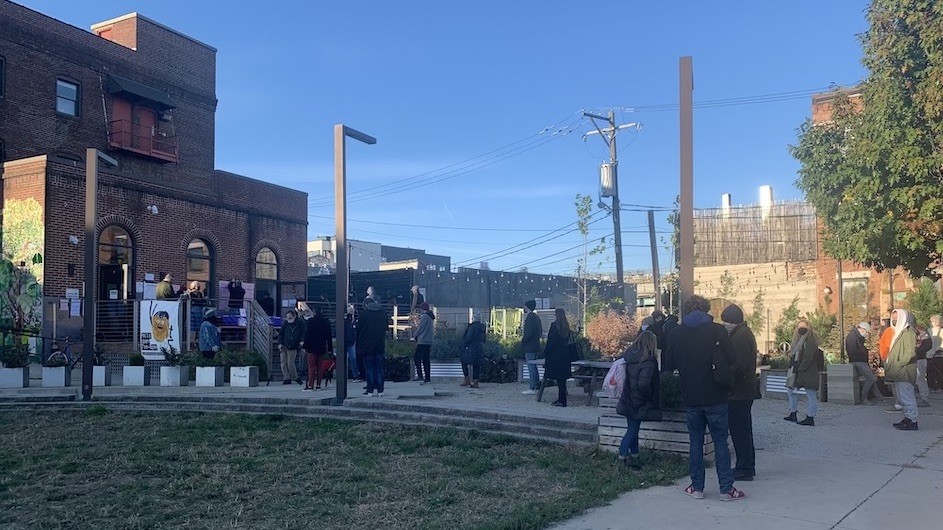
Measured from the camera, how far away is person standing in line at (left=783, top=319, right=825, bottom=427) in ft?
33.4

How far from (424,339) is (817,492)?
31.2ft

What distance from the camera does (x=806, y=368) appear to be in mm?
10203

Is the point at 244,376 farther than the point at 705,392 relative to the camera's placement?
Yes

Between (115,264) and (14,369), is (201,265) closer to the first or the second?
(115,264)

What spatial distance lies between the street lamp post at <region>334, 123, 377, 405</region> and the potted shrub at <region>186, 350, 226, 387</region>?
5187 millimetres

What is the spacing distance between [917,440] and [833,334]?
11825 millimetres

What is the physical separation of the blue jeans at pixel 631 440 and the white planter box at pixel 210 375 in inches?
427

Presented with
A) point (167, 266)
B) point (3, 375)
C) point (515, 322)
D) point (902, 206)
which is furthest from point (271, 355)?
point (902, 206)

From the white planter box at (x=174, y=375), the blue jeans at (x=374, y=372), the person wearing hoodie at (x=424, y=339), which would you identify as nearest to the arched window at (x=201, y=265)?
the white planter box at (x=174, y=375)

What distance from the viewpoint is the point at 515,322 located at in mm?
28531

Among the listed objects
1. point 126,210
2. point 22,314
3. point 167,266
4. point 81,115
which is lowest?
point 22,314

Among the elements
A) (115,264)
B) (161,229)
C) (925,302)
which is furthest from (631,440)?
(161,229)

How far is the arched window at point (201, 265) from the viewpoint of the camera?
25.7 meters

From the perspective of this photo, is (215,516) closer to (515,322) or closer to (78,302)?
(78,302)
